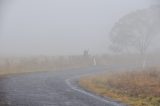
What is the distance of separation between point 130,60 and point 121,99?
5665 centimetres

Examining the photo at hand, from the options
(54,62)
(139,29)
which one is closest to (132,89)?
(54,62)

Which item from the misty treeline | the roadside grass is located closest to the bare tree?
the misty treeline

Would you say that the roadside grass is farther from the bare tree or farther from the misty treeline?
the bare tree

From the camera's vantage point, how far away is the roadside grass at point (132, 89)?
2449cm

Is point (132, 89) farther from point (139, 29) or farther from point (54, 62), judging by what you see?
point (139, 29)

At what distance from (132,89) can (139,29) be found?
128 ft

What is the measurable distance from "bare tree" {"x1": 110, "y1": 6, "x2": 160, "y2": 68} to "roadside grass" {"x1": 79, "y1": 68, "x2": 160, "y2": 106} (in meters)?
30.0

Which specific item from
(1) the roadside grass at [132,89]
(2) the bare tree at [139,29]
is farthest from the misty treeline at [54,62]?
(1) the roadside grass at [132,89]

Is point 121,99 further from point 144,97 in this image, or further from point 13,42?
point 13,42

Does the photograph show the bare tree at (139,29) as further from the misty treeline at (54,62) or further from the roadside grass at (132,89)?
the roadside grass at (132,89)

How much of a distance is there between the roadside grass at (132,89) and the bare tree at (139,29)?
2996 centimetres

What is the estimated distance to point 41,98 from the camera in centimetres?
2417

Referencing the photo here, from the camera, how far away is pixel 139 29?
67375 millimetres

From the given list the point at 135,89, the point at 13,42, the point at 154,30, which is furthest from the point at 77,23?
the point at 135,89
